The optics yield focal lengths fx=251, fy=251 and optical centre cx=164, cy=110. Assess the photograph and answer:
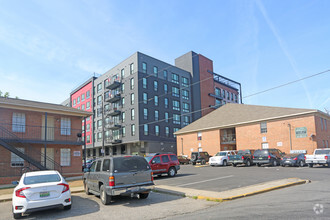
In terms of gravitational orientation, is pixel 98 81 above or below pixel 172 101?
above

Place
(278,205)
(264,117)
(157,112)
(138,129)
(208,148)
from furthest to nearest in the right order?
(157,112) < (138,129) < (208,148) < (264,117) < (278,205)

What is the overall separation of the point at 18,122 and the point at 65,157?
185 inches

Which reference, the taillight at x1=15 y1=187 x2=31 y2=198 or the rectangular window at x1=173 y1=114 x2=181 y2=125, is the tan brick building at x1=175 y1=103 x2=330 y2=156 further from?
the taillight at x1=15 y1=187 x2=31 y2=198

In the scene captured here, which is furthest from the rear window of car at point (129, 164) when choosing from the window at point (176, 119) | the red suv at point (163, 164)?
the window at point (176, 119)

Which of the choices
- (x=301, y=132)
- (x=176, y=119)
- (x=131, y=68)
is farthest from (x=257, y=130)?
(x=131, y=68)

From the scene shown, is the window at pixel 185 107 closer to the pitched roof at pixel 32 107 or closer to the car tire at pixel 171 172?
the pitched roof at pixel 32 107

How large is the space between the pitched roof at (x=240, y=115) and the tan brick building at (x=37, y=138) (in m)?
22.1

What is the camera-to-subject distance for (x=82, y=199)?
424 inches

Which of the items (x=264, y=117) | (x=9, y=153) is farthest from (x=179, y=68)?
(x=9, y=153)

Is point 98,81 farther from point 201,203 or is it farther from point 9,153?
point 201,203

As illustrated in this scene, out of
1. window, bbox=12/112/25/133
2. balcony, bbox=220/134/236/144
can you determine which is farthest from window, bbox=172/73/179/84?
window, bbox=12/112/25/133

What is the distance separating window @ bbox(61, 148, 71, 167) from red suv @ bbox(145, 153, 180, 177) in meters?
7.90

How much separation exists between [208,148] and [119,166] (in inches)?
1241

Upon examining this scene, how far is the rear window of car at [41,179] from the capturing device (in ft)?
27.2
